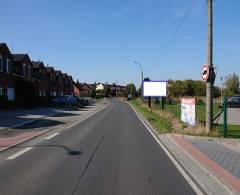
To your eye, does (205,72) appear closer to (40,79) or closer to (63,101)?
(63,101)

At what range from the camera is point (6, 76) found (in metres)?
48.5

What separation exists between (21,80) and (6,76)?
470 cm

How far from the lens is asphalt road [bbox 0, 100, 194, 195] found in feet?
26.7

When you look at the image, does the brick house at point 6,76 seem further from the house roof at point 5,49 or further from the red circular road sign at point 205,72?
the red circular road sign at point 205,72

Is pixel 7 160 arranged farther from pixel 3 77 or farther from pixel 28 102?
pixel 28 102

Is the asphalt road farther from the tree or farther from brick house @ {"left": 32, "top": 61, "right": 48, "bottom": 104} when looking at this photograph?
the tree

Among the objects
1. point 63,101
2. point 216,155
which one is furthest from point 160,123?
point 63,101

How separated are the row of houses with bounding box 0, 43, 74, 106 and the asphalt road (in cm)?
3051

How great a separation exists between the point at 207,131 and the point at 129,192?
37.3 ft

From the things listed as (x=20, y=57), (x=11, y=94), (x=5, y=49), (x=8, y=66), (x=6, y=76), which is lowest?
(x=11, y=94)

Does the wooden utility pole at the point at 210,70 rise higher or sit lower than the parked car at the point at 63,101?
higher

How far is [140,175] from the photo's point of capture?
9.57m

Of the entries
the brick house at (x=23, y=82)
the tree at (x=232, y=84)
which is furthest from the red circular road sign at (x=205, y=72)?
the tree at (x=232, y=84)

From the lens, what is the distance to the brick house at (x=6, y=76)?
47097 mm
